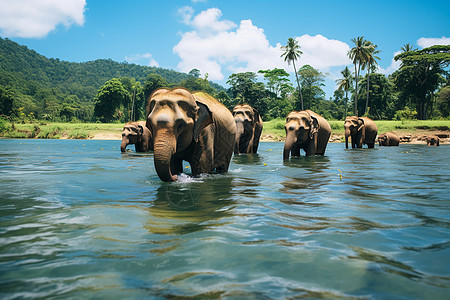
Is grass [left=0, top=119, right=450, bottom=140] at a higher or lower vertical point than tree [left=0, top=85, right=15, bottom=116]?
lower

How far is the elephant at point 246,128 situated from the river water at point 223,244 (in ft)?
31.0

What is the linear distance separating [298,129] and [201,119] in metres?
6.04

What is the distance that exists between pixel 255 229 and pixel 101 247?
1.54 m

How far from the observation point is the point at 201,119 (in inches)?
272

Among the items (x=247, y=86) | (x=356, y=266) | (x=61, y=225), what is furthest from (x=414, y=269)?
(x=247, y=86)

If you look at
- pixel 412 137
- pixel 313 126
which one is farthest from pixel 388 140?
pixel 313 126

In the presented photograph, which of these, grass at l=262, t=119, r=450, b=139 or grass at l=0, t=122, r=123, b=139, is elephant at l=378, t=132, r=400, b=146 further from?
grass at l=0, t=122, r=123, b=139

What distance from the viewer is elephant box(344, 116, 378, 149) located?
20234 mm

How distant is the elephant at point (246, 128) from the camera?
1557cm

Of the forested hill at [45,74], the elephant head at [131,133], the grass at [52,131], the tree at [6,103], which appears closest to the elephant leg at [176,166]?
the elephant head at [131,133]

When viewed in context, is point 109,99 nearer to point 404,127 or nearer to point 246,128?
point 404,127

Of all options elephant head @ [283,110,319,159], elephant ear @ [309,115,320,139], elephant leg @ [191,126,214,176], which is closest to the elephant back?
elephant leg @ [191,126,214,176]

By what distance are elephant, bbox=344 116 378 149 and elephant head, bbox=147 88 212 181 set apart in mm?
15035

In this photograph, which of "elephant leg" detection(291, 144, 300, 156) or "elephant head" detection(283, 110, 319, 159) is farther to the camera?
"elephant leg" detection(291, 144, 300, 156)
